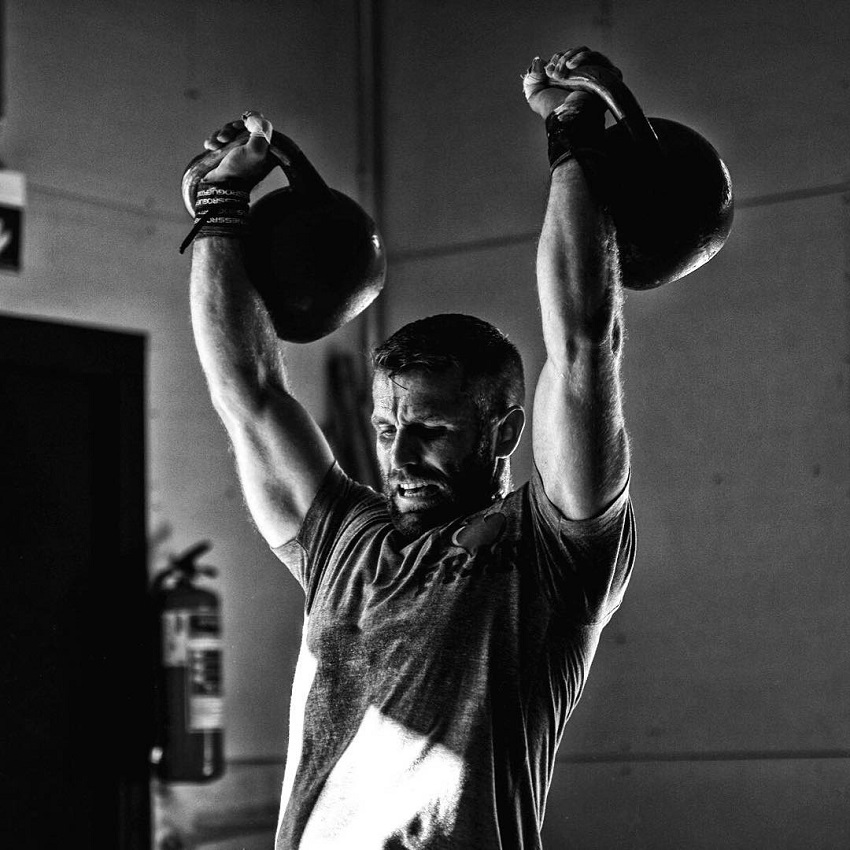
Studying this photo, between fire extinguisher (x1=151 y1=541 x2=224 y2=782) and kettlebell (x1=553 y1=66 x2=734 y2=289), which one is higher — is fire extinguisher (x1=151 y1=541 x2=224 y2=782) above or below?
below

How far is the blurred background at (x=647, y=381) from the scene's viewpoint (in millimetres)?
4270

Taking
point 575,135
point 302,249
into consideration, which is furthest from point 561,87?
point 302,249

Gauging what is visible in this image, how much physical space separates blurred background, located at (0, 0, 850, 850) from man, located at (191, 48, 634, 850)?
2.12 metres

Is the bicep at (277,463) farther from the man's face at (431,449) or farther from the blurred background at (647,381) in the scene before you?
the blurred background at (647,381)

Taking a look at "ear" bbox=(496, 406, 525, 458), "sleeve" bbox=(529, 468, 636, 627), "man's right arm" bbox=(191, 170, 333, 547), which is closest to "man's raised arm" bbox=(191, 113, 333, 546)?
"man's right arm" bbox=(191, 170, 333, 547)

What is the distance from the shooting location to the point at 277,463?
2.18 m

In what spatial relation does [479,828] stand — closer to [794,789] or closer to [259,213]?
[259,213]

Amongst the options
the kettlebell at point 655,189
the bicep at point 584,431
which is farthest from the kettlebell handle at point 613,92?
the bicep at point 584,431

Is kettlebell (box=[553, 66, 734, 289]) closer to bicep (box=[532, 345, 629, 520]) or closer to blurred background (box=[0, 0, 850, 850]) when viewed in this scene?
bicep (box=[532, 345, 629, 520])

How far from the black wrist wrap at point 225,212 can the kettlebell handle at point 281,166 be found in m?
0.04

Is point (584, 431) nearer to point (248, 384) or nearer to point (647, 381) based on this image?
point (248, 384)

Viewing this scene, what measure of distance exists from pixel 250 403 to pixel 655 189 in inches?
28.5

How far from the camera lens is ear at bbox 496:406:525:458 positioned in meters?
2.10

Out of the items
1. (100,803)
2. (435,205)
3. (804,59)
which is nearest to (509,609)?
(100,803)
